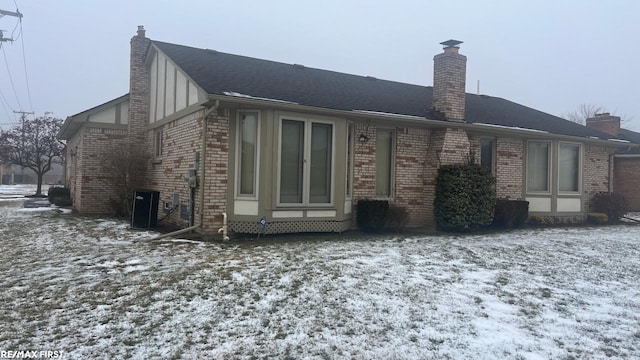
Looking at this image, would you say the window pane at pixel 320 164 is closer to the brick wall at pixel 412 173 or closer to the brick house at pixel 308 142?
the brick house at pixel 308 142

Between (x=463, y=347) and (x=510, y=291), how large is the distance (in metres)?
1.96

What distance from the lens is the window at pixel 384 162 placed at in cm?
1105

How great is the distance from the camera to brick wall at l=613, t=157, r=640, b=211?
61.2ft

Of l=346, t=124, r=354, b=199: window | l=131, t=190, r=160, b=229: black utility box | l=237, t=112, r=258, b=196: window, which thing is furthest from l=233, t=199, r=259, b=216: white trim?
l=131, t=190, r=160, b=229: black utility box

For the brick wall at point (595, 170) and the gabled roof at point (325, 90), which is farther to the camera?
the brick wall at point (595, 170)

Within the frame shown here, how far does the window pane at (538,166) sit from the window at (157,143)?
1072 centimetres

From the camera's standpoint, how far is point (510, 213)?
1171cm

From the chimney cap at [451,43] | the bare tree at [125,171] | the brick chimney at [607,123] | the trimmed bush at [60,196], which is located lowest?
the trimmed bush at [60,196]

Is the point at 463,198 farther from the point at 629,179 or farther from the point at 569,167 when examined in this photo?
the point at 629,179

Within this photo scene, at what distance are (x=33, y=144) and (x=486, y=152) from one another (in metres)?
28.7

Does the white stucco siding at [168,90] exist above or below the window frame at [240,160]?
above

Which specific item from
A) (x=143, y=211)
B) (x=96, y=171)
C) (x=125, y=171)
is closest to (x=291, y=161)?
(x=143, y=211)

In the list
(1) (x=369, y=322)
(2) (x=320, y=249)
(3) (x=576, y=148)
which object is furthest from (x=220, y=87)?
(3) (x=576, y=148)

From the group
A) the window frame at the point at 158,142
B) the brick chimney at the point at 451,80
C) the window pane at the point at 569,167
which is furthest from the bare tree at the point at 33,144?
the window pane at the point at 569,167
